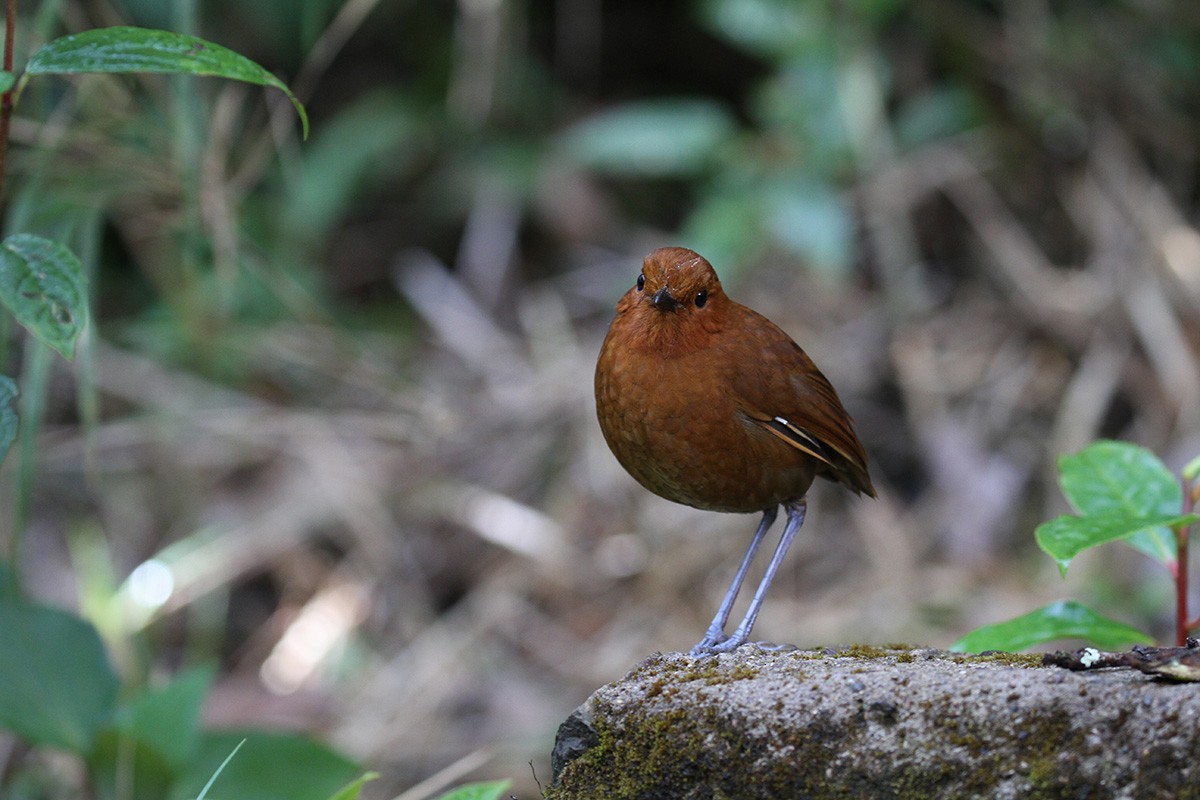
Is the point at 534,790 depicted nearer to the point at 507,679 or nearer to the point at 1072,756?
the point at 507,679

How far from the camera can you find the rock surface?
198 centimetres

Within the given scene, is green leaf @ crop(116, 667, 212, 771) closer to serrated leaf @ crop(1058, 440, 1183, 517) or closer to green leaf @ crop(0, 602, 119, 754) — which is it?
green leaf @ crop(0, 602, 119, 754)

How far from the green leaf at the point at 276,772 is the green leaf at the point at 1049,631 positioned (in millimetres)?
1656

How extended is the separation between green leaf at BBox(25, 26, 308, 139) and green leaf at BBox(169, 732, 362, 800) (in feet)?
5.92

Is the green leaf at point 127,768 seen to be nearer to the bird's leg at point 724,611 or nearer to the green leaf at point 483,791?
the green leaf at point 483,791

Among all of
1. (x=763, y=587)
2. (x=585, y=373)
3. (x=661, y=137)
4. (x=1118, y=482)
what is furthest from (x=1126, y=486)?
(x=661, y=137)

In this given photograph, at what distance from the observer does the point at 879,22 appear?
21.2 feet

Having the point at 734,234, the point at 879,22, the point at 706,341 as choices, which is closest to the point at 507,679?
the point at 734,234

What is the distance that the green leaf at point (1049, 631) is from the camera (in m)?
2.76

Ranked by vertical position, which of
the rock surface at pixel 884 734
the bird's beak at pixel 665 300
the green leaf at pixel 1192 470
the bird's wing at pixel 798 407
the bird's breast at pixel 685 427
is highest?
the bird's beak at pixel 665 300

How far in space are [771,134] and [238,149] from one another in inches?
120

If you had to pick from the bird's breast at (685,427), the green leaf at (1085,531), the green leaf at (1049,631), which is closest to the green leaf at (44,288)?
the bird's breast at (685,427)

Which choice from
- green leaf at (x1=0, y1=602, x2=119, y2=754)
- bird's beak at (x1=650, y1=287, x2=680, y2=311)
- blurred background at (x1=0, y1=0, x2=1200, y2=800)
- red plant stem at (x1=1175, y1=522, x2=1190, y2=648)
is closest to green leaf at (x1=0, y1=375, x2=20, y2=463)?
green leaf at (x1=0, y1=602, x2=119, y2=754)

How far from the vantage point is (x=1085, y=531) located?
8.13 ft
